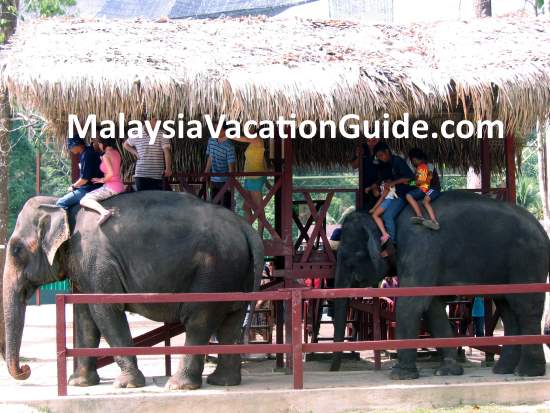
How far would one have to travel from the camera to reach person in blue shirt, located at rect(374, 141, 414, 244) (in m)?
10.7

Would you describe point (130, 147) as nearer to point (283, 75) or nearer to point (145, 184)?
point (145, 184)

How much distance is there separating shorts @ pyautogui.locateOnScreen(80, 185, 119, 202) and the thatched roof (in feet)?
2.48

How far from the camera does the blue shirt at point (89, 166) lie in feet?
32.9

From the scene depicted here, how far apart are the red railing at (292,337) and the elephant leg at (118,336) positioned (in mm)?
567

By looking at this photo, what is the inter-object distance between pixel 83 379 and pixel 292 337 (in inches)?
87.8

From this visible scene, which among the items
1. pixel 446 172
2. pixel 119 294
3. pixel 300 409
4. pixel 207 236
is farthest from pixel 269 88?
pixel 446 172

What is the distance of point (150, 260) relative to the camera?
380 inches

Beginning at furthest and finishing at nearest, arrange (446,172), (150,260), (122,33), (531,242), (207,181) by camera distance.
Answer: (446,172) → (207,181) → (122,33) → (531,242) → (150,260)

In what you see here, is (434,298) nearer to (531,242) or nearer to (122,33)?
(531,242)

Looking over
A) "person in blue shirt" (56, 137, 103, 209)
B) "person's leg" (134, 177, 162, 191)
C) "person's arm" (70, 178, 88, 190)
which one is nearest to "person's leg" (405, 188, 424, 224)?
"person's leg" (134, 177, 162, 191)

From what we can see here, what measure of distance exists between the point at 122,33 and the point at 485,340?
5.24m

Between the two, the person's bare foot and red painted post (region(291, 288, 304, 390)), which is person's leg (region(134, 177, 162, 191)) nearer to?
the person's bare foot

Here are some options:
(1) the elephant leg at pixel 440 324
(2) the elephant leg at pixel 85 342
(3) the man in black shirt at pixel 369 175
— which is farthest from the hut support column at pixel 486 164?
(2) the elephant leg at pixel 85 342

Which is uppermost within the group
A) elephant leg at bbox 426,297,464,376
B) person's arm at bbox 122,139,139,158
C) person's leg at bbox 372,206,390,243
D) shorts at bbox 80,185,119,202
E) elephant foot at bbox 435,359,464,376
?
person's arm at bbox 122,139,139,158
